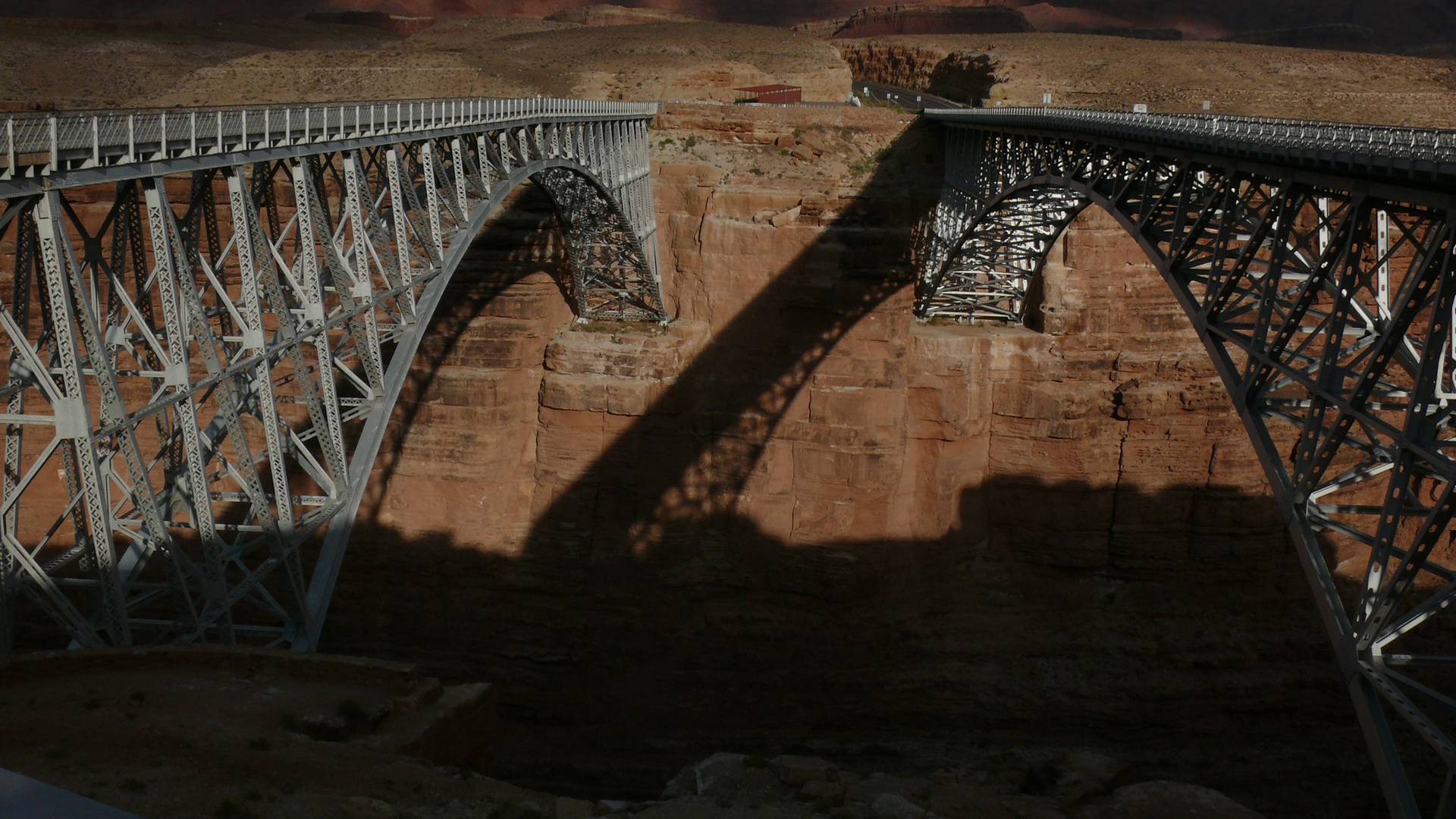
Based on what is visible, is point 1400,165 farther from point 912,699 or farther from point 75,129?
point 912,699

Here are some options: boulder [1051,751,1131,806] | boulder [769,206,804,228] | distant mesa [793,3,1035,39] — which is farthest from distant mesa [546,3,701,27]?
boulder [1051,751,1131,806]

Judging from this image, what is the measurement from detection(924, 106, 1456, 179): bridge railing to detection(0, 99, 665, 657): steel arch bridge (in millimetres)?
11925

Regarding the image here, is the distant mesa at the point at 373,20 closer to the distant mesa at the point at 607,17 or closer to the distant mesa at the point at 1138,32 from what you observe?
the distant mesa at the point at 607,17

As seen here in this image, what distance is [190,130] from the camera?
1350cm

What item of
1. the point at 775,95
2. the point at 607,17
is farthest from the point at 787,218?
the point at 607,17

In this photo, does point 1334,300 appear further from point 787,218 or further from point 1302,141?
point 787,218

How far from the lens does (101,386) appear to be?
39.5 ft

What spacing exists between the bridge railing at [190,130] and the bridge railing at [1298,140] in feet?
39.5

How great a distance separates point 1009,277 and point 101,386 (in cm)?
2993

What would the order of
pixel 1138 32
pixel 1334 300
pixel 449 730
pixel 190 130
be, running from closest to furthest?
→ pixel 190 130
pixel 449 730
pixel 1334 300
pixel 1138 32

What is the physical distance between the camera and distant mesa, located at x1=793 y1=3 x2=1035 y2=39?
79500 millimetres

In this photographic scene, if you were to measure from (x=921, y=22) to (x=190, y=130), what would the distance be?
254 ft

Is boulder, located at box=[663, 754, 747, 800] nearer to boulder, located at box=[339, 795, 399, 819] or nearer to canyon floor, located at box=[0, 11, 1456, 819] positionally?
boulder, located at box=[339, 795, 399, 819]

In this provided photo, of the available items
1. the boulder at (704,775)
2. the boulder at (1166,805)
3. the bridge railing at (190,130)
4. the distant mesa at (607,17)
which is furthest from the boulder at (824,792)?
the distant mesa at (607,17)
